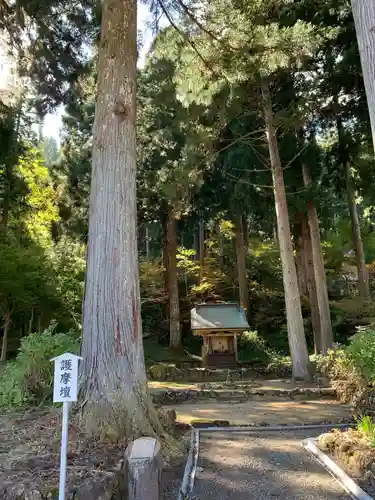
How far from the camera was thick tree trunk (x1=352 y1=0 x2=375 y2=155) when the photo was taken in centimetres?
326

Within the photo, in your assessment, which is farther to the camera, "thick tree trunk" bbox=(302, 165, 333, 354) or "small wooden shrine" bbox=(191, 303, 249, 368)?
"small wooden shrine" bbox=(191, 303, 249, 368)

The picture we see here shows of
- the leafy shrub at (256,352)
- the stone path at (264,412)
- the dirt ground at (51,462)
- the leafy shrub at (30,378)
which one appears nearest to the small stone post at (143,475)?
the dirt ground at (51,462)

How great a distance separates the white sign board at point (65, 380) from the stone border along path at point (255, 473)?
1251mm

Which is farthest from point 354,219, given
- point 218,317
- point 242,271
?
point 218,317

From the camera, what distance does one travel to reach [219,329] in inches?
526

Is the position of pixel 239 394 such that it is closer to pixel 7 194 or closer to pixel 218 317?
pixel 218 317

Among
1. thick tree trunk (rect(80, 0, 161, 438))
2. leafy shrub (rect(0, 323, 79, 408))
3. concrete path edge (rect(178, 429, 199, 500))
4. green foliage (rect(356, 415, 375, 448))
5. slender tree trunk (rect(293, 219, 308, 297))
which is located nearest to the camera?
concrete path edge (rect(178, 429, 199, 500))

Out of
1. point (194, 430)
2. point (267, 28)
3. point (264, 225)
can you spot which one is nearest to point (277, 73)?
point (267, 28)

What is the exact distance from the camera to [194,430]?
541 centimetres

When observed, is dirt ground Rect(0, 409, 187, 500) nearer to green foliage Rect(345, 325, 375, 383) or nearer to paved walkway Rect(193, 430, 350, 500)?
paved walkway Rect(193, 430, 350, 500)

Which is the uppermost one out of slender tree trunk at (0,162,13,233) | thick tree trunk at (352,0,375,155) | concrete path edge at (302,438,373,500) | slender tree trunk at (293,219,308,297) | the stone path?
slender tree trunk at (0,162,13,233)

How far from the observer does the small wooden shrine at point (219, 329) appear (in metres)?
13.4

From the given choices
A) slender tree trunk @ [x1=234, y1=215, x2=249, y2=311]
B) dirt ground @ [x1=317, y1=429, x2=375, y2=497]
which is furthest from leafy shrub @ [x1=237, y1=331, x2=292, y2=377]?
dirt ground @ [x1=317, y1=429, x2=375, y2=497]

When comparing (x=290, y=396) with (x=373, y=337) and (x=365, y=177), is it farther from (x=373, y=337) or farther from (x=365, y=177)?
(x=365, y=177)
